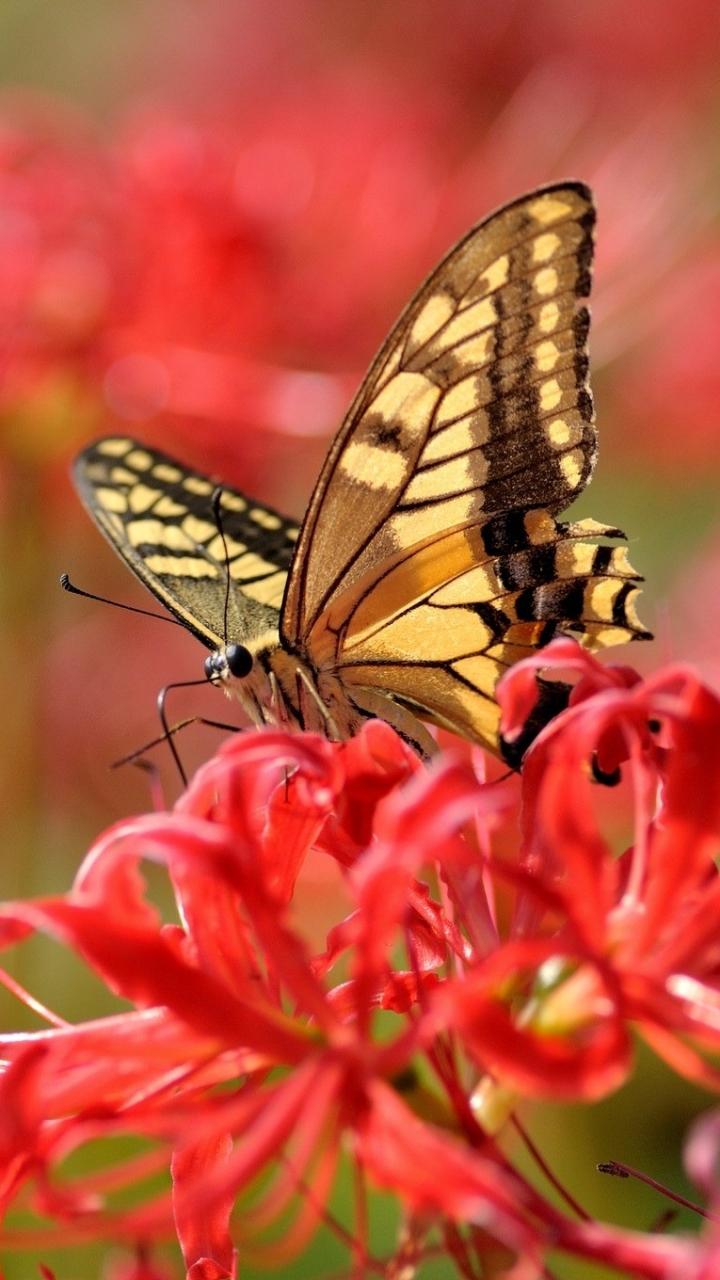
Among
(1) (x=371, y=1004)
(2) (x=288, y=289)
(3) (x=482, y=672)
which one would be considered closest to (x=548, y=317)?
(3) (x=482, y=672)

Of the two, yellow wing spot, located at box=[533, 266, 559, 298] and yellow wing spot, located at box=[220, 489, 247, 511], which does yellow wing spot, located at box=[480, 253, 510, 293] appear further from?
yellow wing spot, located at box=[220, 489, 247, 511]

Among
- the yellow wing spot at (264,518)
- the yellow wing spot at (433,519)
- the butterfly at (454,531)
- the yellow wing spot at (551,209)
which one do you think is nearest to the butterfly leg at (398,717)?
the butterfly at (454,531)

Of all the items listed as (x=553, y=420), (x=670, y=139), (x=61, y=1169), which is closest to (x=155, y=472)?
(x=553, y=420)

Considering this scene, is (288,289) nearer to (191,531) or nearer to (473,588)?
(191,531)

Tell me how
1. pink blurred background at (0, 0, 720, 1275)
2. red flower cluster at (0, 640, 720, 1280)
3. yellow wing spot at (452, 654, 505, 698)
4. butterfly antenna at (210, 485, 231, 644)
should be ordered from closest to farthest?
red flower cluster at (0, 640, 720, 1280), yellow wing spot at (452, 654, 505, 698), butterfly antenna at (210, 485, 231, 644), pink blurred background at (0, 0, 720, 1275)

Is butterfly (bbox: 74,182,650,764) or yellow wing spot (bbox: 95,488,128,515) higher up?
yellow wing spot (bbox: 95,488,128,515)

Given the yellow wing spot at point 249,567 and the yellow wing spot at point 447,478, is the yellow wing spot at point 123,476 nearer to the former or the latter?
the yellow wing spot at point 249,567

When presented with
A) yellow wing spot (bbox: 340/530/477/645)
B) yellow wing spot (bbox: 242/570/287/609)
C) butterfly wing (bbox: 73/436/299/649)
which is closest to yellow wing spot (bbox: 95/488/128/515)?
butterfly wing (bbox: 73/436/299/649)
